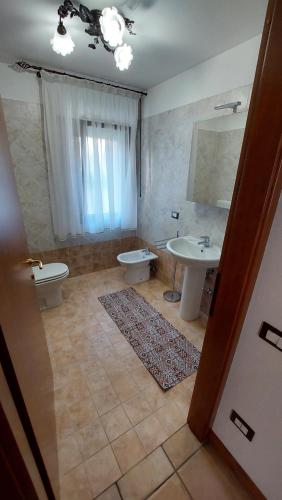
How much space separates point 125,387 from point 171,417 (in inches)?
14.7

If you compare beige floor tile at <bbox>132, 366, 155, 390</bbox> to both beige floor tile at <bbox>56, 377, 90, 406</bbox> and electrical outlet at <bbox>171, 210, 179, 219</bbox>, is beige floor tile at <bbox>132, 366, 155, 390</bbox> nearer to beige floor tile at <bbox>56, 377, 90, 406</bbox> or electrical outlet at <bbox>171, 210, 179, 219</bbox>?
beige floor tile at <bbox>56, 377, 90, 406</bbox>

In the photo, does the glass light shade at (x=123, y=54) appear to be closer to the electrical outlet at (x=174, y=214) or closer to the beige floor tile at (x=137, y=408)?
the electrical outlet at (x=174, y=214)

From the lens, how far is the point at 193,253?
6.94 feet

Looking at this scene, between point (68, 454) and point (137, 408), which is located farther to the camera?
point (137, 408)

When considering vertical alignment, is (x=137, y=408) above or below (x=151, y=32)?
below

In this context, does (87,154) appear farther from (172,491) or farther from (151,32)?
(172,491)

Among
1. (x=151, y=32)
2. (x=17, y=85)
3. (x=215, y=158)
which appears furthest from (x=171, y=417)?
(x=17, y=85)

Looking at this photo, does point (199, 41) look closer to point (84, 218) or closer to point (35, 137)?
point (35, 137)

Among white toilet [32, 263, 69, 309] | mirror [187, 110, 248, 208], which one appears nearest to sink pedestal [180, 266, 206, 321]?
mirror [187, 110, 248, 208]

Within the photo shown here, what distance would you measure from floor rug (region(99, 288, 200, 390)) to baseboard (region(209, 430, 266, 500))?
0.43 m

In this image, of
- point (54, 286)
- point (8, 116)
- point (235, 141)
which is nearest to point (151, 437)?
point (54, 286)

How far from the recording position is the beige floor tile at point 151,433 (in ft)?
4.02

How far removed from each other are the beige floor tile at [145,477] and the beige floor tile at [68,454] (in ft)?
0.88

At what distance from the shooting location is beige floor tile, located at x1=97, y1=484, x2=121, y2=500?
40.0 inches
